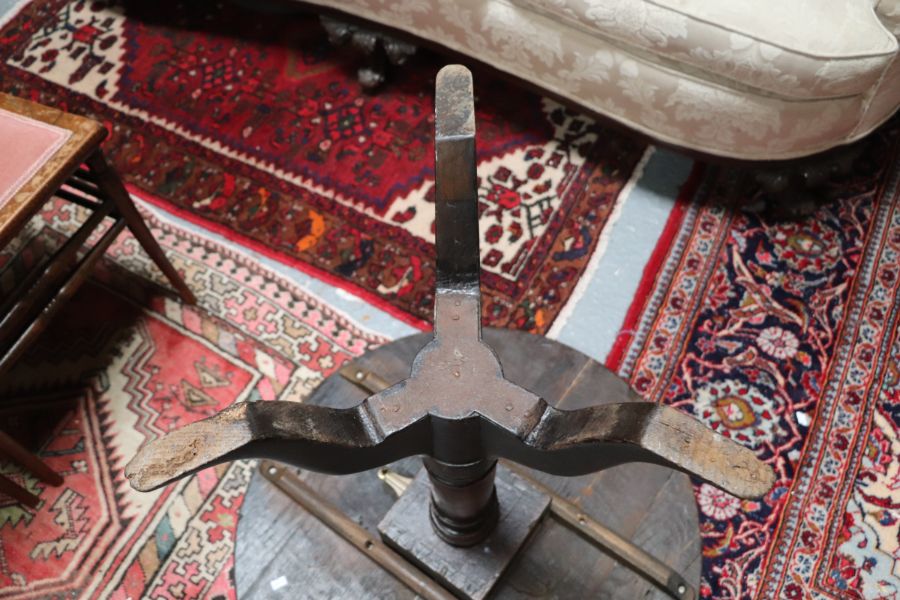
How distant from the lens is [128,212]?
1538mm

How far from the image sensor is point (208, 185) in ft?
6.49

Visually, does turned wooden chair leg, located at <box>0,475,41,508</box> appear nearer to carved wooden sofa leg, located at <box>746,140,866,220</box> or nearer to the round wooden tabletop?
the round wooden tabletop

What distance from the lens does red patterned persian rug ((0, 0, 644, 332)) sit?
1.81 meters

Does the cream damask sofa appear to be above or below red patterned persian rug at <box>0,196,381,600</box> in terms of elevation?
above

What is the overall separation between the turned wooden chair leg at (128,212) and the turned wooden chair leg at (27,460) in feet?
1.49

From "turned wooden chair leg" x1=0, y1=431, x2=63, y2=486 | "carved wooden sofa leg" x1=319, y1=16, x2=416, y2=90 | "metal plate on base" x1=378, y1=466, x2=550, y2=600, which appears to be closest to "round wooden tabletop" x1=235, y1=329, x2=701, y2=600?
"metal plate on base" x1=378, y1=466, x2=550, y2=600

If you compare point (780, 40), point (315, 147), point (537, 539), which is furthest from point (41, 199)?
point (780, 40)

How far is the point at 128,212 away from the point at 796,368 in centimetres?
138

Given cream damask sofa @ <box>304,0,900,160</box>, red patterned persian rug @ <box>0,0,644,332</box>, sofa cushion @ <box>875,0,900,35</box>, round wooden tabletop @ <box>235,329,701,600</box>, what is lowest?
red patterned persian rug @ <box>0,0,644,332</box>

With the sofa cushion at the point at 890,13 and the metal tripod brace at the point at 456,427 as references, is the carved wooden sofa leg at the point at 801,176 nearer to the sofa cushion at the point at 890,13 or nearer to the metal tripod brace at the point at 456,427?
the sofa cushion at the point at 890,13

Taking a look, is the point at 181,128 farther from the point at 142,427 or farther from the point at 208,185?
the point at 142,427

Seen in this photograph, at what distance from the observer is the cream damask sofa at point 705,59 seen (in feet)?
4.72

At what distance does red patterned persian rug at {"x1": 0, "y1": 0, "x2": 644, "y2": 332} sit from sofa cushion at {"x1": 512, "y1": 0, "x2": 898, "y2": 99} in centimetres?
46

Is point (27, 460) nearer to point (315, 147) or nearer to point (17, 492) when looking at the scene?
point (17, 492)
